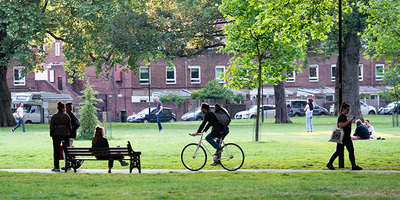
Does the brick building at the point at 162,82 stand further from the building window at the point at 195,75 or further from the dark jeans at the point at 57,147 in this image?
the dark jeans at the point at 57,147

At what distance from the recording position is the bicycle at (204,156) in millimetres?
14406

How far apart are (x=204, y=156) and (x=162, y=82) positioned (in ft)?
178

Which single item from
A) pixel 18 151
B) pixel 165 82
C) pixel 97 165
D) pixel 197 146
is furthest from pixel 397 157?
pixel 165 82

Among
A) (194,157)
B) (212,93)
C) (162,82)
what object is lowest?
(194,157)

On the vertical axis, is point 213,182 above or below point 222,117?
below

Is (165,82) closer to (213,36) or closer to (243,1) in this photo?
(213,36)

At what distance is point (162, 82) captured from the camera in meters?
68.4

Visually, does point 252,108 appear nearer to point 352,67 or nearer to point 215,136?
point 352,67

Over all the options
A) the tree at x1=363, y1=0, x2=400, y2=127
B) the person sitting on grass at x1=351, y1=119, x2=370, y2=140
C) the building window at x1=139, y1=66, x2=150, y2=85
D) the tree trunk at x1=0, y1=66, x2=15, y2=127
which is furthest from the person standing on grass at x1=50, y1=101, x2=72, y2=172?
→ the building window at x1=139, y1=66, x2=150, y2=85

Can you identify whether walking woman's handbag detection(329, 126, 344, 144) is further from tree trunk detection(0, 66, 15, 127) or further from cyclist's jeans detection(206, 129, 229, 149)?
tree trunk detection(0, 66, 15, 127)

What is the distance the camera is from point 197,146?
14531 millimetres

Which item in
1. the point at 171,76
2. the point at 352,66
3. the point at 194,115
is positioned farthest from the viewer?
the point at 171,76

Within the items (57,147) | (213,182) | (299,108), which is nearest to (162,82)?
(299,108)

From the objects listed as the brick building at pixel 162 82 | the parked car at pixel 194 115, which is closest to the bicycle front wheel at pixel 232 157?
the parked car at pixel 194 115
